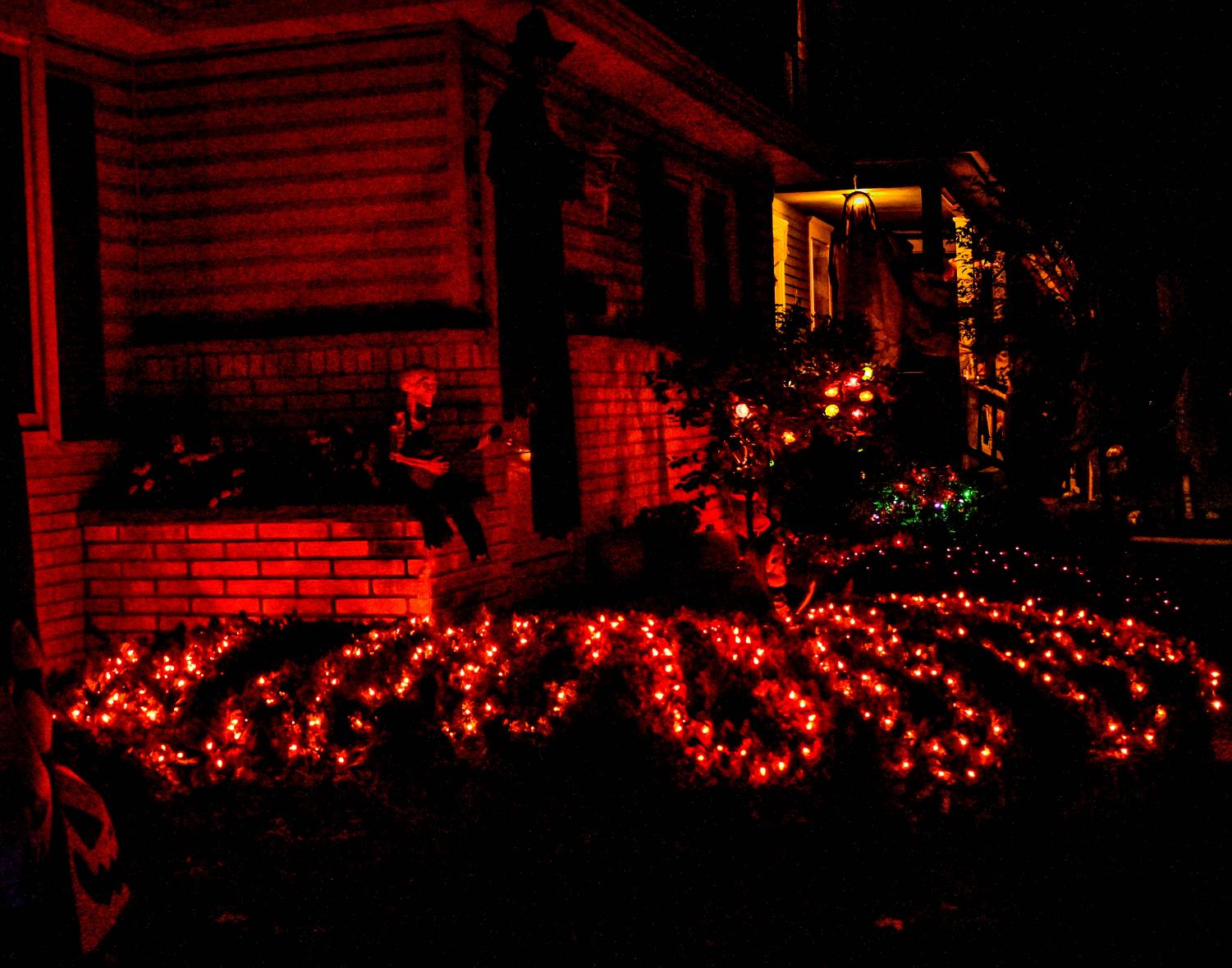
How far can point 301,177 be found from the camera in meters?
7.53

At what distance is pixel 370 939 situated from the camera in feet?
14.7

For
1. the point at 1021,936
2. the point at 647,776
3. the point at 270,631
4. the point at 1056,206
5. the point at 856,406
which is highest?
the point at 1056,206

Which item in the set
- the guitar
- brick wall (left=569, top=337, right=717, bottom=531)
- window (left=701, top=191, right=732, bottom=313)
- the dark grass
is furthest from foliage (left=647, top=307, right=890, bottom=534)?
the dark grass

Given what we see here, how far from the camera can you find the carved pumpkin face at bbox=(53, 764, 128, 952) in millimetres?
3621

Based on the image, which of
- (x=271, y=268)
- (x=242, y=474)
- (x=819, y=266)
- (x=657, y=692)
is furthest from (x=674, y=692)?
(x=819, y=266)

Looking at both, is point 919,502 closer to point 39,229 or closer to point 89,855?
point 39,229

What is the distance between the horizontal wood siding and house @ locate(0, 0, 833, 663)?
0.01 metres

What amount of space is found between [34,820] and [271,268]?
193 inches

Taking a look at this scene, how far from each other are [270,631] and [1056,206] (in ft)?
31.4

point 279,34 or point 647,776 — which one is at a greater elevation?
point 279,34

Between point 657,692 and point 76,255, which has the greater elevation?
point 76,255

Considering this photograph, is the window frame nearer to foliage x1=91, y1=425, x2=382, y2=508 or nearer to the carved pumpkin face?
foliage x1=91, y1=425, x2=382, y2=508

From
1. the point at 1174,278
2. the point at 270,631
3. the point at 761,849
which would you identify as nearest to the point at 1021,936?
the point at 761,849

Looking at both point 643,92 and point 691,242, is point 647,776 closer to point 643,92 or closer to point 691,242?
point 643,92
